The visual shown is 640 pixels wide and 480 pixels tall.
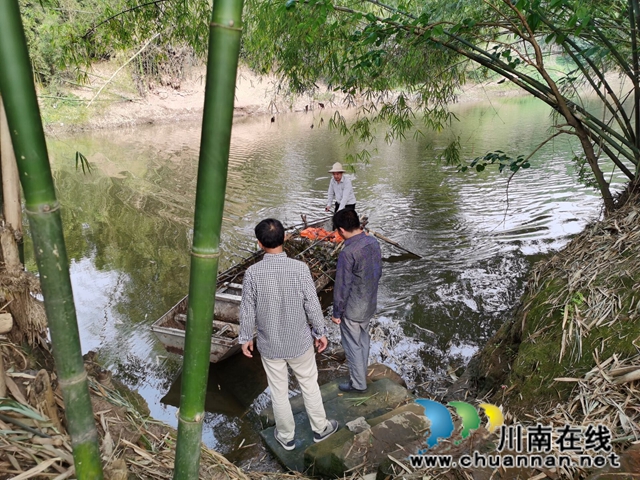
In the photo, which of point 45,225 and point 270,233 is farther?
point 270,233

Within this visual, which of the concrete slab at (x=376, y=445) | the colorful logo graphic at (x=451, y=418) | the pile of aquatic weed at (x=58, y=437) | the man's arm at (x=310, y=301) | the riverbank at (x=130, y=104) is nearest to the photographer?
the pile of aquatic weed at (x=58, y=437)

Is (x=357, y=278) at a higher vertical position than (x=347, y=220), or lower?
lower

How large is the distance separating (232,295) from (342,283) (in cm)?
263

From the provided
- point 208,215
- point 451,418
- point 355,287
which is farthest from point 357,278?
point 208,215

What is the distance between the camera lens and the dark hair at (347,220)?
155 inches

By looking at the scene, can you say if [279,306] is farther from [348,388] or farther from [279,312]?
[348,388]

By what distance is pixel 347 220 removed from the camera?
3.94 metres

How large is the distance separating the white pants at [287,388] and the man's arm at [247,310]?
0.23m

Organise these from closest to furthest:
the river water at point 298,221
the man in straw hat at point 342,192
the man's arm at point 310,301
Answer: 1. the man's arm at point 310,301
2. the river water at point 298,221
3. the man in straw hat at point 342,192

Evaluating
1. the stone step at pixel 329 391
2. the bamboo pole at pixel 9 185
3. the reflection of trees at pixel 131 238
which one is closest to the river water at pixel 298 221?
the reflection of trees at pixel 131 238

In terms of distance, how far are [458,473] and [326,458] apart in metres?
1.27

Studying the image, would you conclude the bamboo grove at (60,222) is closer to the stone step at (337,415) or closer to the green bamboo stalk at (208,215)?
the green bamboo stalk at (208,215)

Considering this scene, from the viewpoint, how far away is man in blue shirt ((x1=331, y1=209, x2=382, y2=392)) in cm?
399

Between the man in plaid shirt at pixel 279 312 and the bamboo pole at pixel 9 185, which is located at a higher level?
the bamboo pole at pixel 9 185
